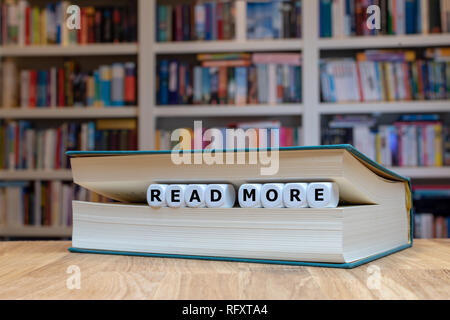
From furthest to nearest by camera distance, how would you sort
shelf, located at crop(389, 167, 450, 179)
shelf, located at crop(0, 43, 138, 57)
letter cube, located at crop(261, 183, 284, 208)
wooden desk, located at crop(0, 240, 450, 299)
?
shelf, located at crop(0, 43, 138, 57) → shelf, located at crop(389, 167, 450, 179) → letter cube, located at crop(261, 183, 284, 208) → wooden desk, located at crop(0, 240, 450, 299)

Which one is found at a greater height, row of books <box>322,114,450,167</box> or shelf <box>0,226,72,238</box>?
row of books <box>322,114,450,167</box>

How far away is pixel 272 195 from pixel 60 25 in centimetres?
215

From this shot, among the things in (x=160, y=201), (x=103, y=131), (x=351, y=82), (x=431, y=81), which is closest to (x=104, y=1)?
(x=103, y=131)

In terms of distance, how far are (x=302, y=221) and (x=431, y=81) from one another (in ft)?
6.48

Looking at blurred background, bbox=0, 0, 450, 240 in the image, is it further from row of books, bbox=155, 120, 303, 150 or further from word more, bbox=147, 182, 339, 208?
word more, bbox=147, 182, 339, 208

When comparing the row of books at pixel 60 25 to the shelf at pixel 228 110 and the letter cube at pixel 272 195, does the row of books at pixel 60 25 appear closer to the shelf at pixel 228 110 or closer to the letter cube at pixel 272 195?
the shelf at pixel 228 110

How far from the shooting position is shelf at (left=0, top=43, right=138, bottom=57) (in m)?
2.21

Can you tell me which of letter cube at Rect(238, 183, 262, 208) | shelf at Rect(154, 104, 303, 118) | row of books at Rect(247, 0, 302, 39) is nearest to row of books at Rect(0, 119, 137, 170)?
shelf at Rect(154, 104, 303, 118)

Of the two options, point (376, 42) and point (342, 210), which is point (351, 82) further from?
point (342, 210)

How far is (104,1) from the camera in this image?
2.46 m

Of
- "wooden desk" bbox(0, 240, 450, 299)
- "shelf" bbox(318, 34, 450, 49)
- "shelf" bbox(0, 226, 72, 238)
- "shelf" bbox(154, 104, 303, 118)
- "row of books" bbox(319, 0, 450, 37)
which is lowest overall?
"shelf" bbox(0, 226, 72, 238)

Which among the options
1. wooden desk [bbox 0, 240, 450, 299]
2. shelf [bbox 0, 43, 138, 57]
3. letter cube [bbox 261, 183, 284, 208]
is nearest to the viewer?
wooden desk [bbox 0, 240, 450, 299]

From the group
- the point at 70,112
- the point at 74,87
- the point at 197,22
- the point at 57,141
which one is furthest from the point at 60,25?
the point at 197,22
